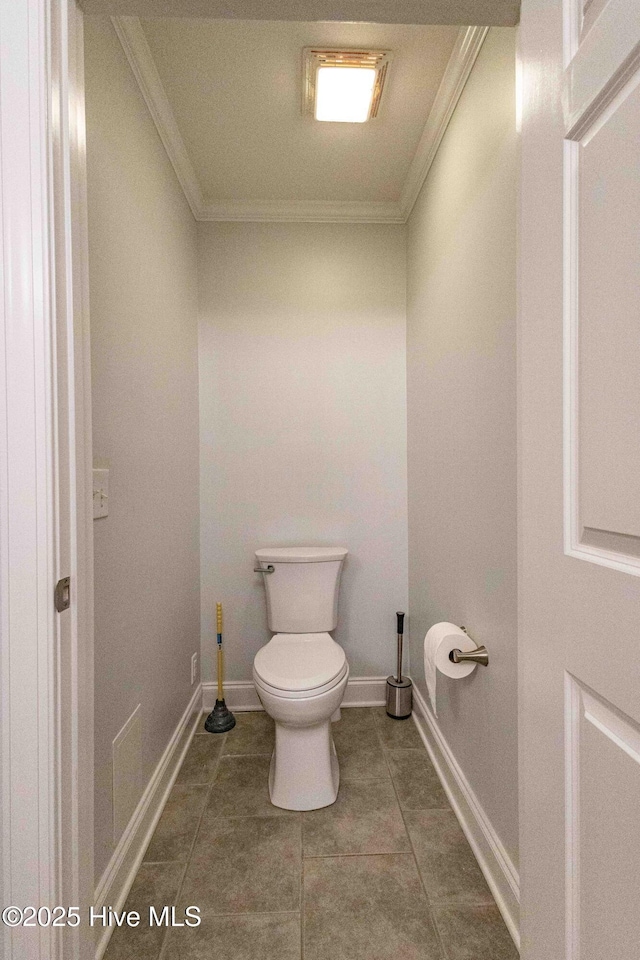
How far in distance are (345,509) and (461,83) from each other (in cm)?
169

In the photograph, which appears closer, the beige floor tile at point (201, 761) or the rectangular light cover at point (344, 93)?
the rectangular light cover at point (344, 93)

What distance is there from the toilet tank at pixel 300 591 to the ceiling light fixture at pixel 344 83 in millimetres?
1723

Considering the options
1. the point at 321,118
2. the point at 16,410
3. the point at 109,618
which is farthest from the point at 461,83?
the point at 109,618

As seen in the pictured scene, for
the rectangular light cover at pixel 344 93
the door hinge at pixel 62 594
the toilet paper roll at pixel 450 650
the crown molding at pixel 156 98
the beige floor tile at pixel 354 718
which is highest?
the rectangular light cover at pixel 344 93

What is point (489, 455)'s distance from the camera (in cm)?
138

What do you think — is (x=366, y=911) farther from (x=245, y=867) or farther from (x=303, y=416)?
(x=303, y=416)

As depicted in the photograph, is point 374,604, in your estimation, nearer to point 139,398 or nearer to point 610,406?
point 139,398

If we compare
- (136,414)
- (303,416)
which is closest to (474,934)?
(136,414)

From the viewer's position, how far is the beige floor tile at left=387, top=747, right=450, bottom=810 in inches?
65.5

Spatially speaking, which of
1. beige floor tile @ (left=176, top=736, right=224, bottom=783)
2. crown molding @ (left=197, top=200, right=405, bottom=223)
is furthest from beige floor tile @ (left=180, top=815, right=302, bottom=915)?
crown molding @ (left=197, top=200, right=405, bottom=223)

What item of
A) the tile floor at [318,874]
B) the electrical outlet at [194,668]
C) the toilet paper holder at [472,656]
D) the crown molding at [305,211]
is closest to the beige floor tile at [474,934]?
the tile floor at [318,874]

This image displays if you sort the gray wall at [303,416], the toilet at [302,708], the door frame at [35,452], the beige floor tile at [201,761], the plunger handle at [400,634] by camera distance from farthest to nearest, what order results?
the gray wall at [303,416]
the plunger handle at [400,634]
the beige floor tile at [201,761]
the toilet at [302,708]
the door frame at [35,452]

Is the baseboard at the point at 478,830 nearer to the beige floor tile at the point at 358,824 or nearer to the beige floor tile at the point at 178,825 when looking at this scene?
the beige floor tile at the point at 358,824

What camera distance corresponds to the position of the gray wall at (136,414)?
4.02 ft
